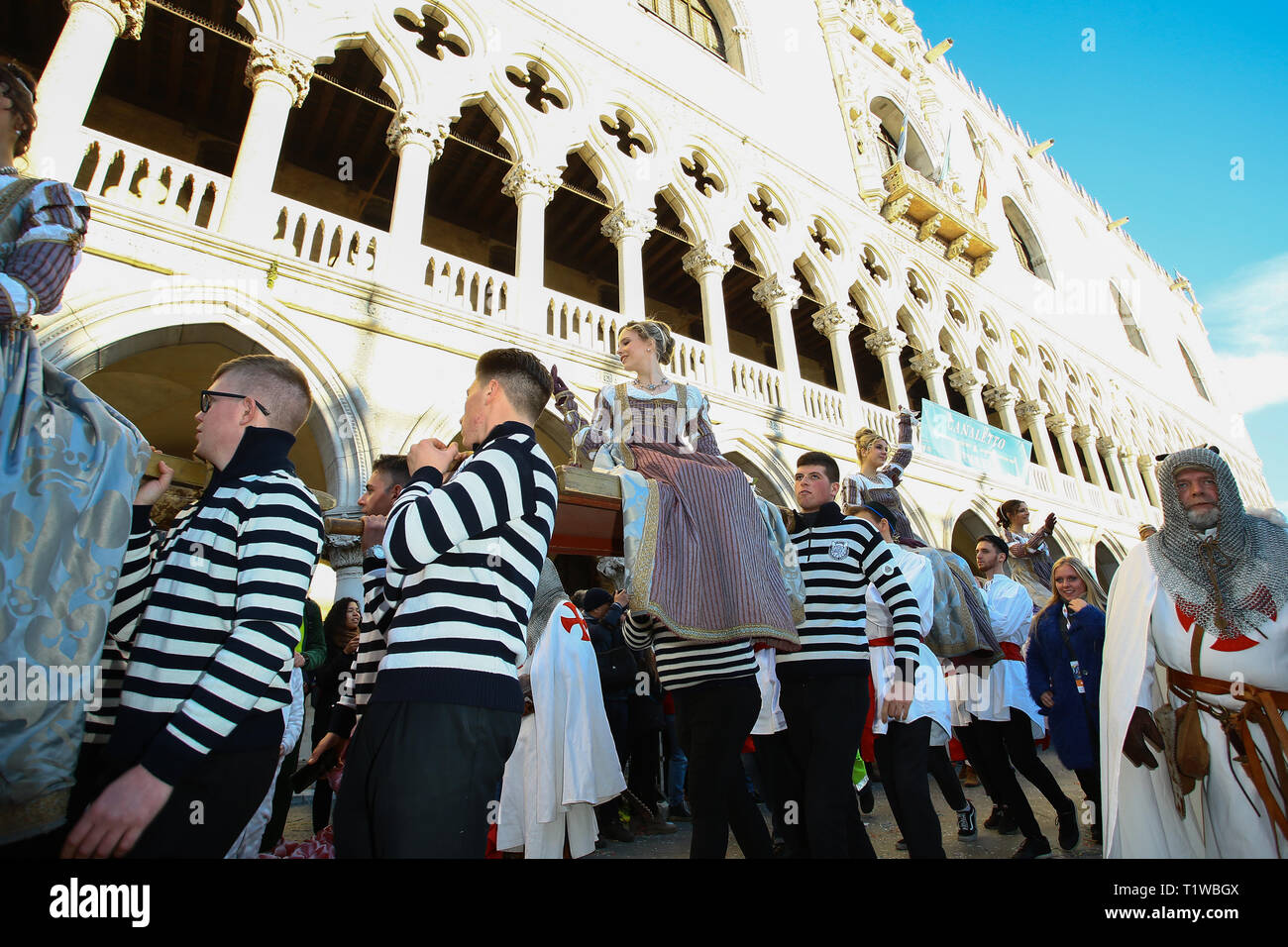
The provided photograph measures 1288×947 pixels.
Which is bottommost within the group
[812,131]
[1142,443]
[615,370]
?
[615,370]

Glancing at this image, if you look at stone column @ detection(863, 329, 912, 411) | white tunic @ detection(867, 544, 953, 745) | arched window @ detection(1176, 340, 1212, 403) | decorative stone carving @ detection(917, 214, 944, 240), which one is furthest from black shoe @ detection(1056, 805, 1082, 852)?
arched window @ detection(1176, 340, 1212, 403)

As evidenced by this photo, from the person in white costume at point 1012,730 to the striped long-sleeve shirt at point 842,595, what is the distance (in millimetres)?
1722

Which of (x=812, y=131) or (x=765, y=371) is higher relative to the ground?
(x=812, y=131)

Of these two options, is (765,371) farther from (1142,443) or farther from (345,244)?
(1142,443)

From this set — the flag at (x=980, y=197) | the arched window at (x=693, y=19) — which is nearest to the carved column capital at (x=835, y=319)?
the arched window at (x=693, y=19)

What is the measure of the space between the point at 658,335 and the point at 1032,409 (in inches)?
597

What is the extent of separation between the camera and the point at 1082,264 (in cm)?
2206

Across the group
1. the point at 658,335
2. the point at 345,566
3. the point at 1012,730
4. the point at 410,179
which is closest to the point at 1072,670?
the point at 1012,730

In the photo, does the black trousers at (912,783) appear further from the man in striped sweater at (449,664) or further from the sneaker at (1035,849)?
the man in striped sweater at (449,664)

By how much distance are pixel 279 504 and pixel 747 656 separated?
1550mm

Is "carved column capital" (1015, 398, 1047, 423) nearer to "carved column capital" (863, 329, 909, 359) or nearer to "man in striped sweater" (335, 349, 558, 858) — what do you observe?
"carved column capital" (863, 329, 909, 359)

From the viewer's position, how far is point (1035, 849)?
340 cm

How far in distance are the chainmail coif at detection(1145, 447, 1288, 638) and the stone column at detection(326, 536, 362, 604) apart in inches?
208
